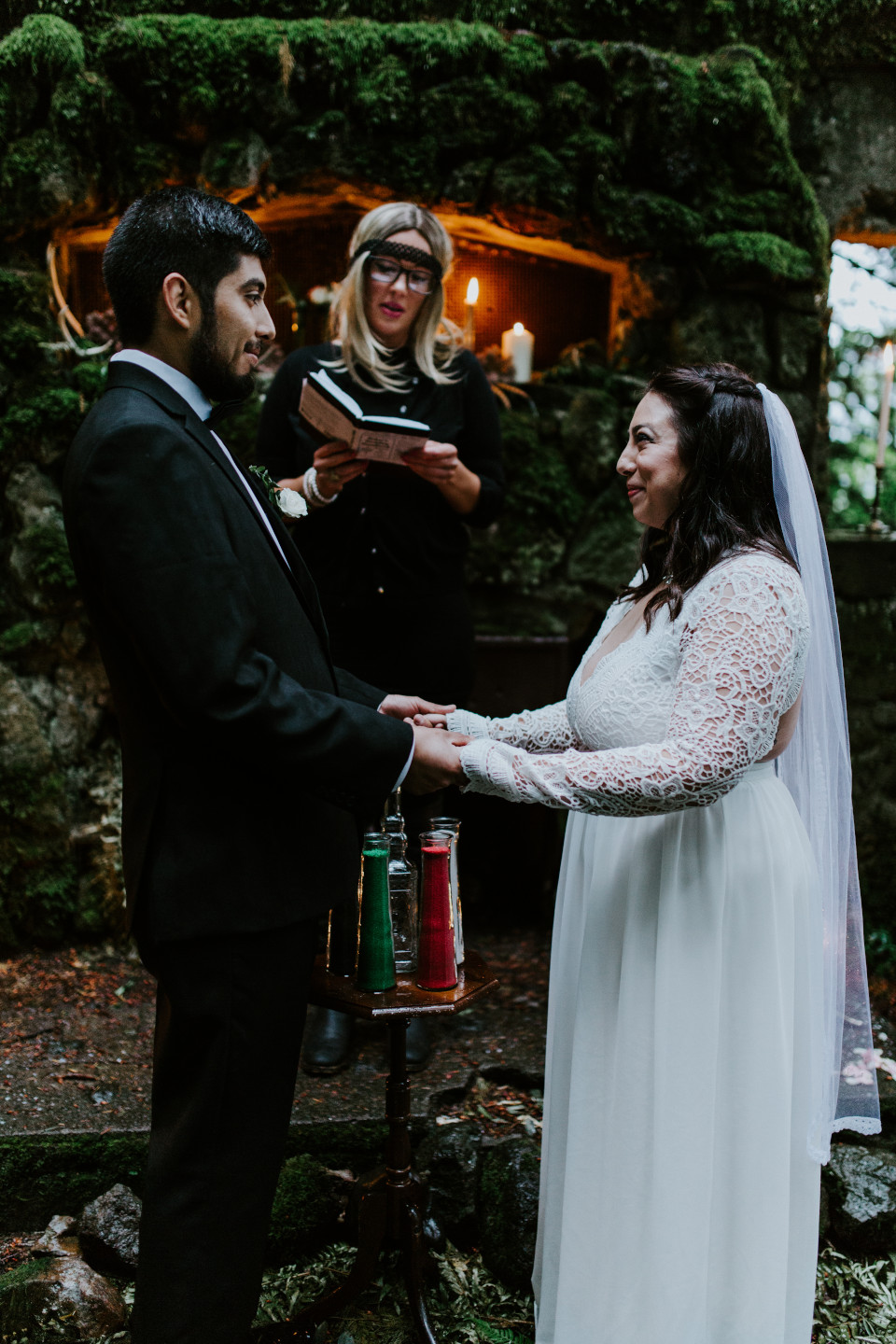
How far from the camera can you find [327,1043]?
3.12 meters

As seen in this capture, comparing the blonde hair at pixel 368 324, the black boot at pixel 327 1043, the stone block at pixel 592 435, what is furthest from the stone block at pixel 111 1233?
the stone block at pixel 592 435

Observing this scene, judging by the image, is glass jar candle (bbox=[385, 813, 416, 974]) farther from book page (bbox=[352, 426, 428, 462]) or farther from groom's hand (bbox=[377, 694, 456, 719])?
book page (bbox=[352, 426, 428, 462])

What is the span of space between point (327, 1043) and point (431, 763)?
1619 millimetres

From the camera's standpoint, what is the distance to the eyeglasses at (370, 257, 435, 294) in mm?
2936

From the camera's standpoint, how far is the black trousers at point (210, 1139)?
1.68 m

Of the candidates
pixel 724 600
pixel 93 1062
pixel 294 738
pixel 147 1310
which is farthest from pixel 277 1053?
pixel 93 1062

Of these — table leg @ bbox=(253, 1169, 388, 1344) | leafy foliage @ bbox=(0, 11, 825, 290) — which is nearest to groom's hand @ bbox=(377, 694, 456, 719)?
table leg @ bbox=(253, 1169, 388, 1344)

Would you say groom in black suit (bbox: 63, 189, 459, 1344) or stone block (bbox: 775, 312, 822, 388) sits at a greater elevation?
stone block (bbox: 775, 312, 822, 388)

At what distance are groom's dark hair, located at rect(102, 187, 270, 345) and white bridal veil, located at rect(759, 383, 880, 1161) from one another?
1085 mm

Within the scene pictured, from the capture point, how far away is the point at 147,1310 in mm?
1697

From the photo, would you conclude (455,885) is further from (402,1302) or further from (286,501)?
(402,1302)

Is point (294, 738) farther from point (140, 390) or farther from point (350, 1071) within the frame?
point (350, 1071)

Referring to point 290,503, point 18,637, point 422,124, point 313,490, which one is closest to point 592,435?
point 422,124

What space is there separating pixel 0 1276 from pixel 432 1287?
3.51 ft
